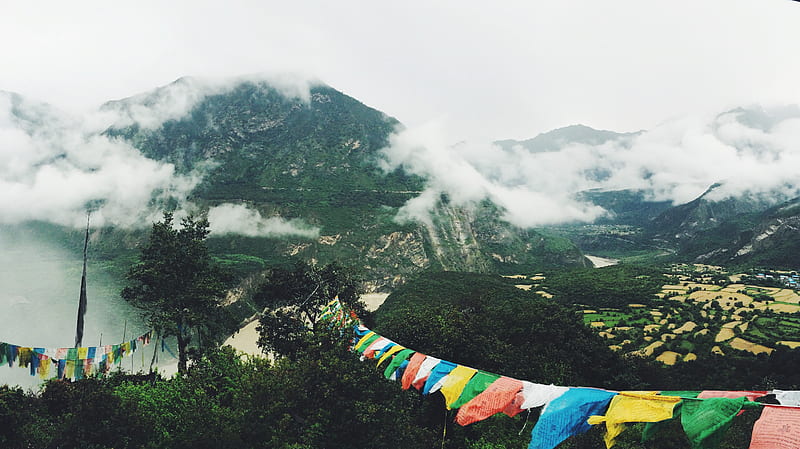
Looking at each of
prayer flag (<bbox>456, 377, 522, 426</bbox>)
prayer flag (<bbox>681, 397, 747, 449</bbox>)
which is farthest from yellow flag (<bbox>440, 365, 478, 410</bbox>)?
prayer flag (<bbox>681, 397, 747, 449</bbox>)

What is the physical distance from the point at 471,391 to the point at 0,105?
664ft

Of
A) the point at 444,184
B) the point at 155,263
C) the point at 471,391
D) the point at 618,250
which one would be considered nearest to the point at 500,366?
the point at 471,391

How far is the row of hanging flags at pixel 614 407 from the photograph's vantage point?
450cm

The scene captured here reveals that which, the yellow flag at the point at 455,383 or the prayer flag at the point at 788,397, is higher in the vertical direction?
the prayer flag at the point at 788,397

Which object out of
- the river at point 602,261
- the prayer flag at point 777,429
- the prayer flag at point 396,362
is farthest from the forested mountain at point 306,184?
the prayer flag at point 777,429

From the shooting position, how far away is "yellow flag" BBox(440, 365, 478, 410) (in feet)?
29.5

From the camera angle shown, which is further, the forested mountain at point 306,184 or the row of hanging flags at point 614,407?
the forested mountain at point 306,184

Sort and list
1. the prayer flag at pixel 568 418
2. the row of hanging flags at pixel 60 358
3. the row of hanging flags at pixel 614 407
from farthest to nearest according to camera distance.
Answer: the row of hanging flags at pixel 60 358 < the prayer flag at pixel 568 418 < the row of hanging flags at pixel 614 407

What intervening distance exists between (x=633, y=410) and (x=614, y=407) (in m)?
0.34

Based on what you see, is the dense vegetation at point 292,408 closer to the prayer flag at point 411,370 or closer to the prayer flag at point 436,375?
the prayer flag at point 436,375

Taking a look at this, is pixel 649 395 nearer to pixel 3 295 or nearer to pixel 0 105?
pixel 3 295

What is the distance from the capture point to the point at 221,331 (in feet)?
Result: 99.5

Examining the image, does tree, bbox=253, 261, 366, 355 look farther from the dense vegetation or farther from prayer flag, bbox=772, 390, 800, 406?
prayer flag, bbox=772, 390, 800, 406

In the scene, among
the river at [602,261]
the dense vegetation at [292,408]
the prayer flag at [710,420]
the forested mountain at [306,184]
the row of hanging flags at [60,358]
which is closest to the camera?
the prayer flag at [710,420]
